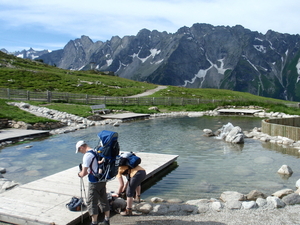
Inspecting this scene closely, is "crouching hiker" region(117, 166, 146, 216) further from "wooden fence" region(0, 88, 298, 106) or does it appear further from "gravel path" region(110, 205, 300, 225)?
"wooden fence" region(0, 88, 298, 106)

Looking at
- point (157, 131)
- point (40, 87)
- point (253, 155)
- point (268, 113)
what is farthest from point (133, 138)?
point (40, 87)

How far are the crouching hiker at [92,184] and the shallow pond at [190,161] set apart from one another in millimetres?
Result: 2999

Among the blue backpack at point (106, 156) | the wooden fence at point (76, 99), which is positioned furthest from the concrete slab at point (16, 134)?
the wooden fence at point (76, 99)

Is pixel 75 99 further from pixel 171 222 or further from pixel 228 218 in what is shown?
pixel 228 218

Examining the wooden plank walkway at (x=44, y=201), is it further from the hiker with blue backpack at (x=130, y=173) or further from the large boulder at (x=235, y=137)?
the large boulder at (x=235, y=137)

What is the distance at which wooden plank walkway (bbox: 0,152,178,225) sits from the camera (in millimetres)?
7344

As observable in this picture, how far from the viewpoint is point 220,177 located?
38.9 ft

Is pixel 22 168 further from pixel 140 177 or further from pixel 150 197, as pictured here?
pixel 140 177

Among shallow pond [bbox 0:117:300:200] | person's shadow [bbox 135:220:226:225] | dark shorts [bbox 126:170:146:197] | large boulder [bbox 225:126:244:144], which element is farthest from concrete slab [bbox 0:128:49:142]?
person's shadow [bbox 135:220:226:225]

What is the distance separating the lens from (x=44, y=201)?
834 centimetres

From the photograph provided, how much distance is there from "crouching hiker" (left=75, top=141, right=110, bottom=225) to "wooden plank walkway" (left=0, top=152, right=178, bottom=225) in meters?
0.75

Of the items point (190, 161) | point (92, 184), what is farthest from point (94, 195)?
point (190, 161)

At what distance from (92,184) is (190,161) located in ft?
27.5

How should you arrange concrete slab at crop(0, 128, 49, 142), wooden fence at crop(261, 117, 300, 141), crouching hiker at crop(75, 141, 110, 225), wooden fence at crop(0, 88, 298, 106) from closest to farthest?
crouching hiker at crop(75, 141, 110, 225) < wooden fence at crop(261, 117, 300, 141) < concrete slab at crop(0, 128, 49, 142) < wooden fence at crop(0, 88, 298, 106)
